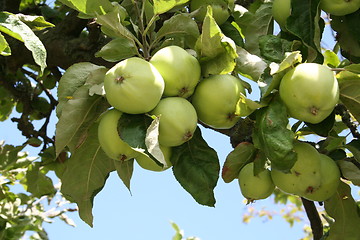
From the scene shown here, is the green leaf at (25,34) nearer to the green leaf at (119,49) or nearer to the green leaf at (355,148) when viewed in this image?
the green leaf at (119,49)

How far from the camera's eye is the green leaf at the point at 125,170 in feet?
4.52

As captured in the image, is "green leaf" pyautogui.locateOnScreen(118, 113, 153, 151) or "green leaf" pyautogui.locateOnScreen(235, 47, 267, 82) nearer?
"green leaf" pyautogui.locateOnScreen(118, 113, 153, 151)

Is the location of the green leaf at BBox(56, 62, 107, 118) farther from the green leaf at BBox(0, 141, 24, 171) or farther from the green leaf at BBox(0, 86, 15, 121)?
the green leaf at BBox(0, 86, 15, 121)

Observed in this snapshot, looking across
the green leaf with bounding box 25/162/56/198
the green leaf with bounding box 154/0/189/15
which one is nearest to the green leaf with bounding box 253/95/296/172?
the green leaf with bounding box 154/0/189/15

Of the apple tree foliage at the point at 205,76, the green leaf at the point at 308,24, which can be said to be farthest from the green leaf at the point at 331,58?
the green leaf at the point at 308,24

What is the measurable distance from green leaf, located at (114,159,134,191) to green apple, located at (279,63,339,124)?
0.42m

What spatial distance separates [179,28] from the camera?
4.49 feet

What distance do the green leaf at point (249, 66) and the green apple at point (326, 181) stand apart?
317mm

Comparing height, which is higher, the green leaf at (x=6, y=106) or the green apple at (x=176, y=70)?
the green apple at (x=176, y=70)

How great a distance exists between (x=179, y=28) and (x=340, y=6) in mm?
414

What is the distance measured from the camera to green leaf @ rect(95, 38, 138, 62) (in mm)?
1322

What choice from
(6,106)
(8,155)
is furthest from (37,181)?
(6,106)

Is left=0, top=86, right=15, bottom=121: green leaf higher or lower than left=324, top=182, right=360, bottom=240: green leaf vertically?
lower

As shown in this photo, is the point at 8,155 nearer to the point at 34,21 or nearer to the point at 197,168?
the point at 34,21
